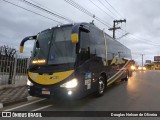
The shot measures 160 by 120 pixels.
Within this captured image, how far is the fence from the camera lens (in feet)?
37.0

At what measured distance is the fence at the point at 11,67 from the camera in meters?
11.3

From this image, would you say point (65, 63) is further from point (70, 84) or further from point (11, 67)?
point (11, 67)

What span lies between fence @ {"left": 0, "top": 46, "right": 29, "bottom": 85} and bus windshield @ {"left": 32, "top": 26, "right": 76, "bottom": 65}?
151 inches

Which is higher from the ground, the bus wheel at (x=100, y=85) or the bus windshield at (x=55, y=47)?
the bus windshield at (x=55, y=47)

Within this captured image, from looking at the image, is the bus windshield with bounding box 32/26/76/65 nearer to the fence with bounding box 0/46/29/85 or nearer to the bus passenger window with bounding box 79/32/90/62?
the bus passenger window with bounding box 79/32/90/62

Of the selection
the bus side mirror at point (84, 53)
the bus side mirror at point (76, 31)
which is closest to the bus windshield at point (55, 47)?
the bus side mirror at point (84, 53)

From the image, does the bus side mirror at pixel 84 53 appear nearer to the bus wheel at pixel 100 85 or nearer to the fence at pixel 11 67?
the bus wheel at pixel 100 85

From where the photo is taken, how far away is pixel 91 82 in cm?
833

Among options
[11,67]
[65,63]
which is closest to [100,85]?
[65,63]

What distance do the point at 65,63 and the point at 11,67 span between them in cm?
589

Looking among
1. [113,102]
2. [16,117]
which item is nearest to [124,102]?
[113,102]

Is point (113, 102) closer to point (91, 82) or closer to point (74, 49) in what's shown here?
point (91, 82)

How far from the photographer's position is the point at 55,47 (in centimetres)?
766

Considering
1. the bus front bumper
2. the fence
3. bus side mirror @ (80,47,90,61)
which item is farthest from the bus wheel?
the fence
